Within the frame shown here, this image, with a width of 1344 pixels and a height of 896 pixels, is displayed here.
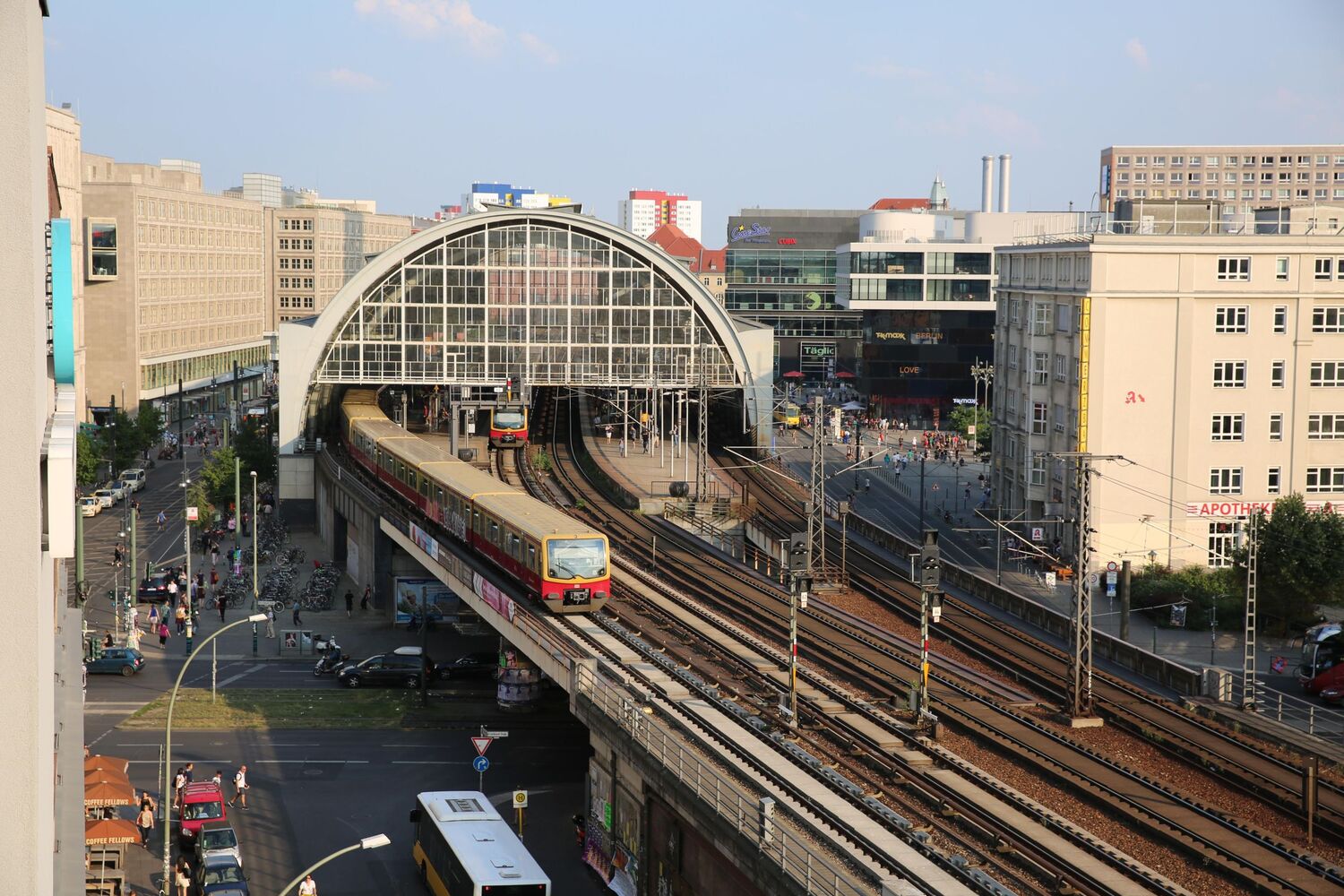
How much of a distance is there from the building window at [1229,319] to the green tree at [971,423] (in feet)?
92.0

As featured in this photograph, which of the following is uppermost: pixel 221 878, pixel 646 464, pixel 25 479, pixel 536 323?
pixel 536 323

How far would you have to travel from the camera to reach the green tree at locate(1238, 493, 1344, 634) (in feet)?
158

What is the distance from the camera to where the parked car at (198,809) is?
3372 cm

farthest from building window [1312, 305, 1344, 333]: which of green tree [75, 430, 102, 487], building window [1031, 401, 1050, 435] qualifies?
green tree [75, 430, 102, 487]

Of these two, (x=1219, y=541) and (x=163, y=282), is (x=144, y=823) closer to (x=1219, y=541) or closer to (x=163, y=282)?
(x=1219, y=541)

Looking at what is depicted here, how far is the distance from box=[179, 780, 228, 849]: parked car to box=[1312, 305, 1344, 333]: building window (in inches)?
1744

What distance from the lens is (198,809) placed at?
1342 inches

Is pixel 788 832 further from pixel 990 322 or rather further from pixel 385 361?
pixel 990 322

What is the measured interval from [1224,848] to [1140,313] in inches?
1442

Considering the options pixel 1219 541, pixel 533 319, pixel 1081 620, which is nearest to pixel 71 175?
pixel 533 319

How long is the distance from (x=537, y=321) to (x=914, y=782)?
5383 cm

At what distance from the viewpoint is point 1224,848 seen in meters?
24.6

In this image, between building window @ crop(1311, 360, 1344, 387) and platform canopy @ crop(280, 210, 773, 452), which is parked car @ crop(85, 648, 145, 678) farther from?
building window @ crop(1311, 360, 1344, 387)

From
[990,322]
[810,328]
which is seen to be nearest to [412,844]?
[990,322]
